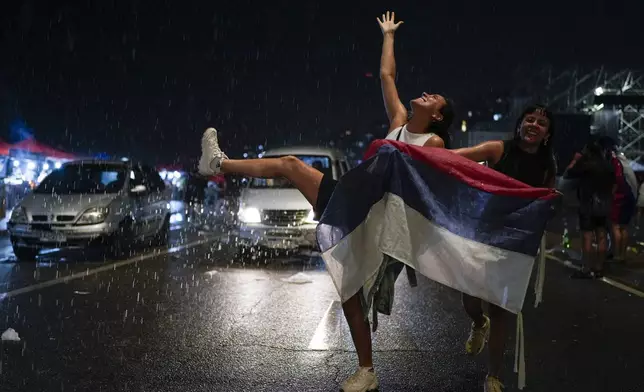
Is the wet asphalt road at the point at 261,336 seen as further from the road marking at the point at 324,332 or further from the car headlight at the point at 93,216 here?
the car headlight at the point at 93,216

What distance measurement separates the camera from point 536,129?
4.14 m

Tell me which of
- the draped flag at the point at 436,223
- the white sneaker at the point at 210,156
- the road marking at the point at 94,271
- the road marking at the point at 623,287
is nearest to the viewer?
the draped flag at the point at 436,223

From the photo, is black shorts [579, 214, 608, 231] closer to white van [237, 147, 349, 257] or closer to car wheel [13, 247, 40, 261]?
white van [237, 147, 349, 257]

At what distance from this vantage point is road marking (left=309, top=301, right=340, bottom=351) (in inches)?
202

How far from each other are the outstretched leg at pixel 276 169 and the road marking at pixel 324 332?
1537 mm

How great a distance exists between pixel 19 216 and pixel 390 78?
834cm

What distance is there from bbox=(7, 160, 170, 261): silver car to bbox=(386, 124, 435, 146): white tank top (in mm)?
7614

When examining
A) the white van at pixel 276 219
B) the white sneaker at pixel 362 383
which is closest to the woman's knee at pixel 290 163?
the white sneaker at pixel 362 383

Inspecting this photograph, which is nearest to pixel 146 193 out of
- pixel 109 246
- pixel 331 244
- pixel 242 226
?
pixel 109 246

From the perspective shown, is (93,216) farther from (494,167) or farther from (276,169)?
(494,167)

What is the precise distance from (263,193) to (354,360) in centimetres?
659

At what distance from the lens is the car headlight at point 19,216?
10.4 meters

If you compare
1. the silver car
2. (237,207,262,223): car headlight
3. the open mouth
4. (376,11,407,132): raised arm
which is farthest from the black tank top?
the silver car

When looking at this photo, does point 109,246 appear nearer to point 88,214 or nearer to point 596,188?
point 88,214
